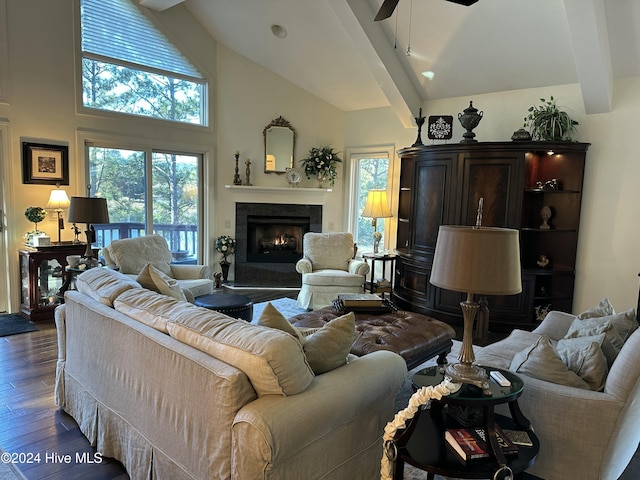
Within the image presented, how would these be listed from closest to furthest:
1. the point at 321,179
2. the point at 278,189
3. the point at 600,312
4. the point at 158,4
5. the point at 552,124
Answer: the point at 600,312 → the point at 552,124 → the point at 158,4 → the point at 278,189 → the point at 321,179

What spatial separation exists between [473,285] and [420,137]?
4486 millimetres

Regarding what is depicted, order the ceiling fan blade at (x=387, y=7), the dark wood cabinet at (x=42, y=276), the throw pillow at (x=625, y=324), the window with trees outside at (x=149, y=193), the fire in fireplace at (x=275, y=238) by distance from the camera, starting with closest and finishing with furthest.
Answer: the throw pillow at (x=625, y=324)
the ceiling fan blade at (x=387, y=7)
the dark wood cabinet at (x=42, y=276)
the window with trees outside at (x=149, y=193)
the fire in fireplace at (x=275, y=238)

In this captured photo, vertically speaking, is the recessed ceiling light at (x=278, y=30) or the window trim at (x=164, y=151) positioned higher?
the recessed ceiling light at (x=278, y=30)

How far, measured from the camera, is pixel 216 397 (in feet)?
5.35

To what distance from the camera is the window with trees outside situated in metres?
5.78

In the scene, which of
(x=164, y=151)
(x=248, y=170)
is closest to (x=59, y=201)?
(x=164, y=151)

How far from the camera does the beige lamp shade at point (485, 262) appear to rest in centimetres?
181

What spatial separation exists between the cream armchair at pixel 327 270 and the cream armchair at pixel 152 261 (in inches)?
52.1

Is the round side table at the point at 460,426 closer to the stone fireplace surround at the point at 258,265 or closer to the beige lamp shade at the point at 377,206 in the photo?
the beige lamp shade at the point at 377,206

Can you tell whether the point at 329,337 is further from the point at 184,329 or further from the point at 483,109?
the point at 483,109

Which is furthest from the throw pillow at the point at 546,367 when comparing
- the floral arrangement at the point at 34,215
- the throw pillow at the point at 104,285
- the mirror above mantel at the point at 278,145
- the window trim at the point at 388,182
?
the mirror above mantel at the point at 278,145

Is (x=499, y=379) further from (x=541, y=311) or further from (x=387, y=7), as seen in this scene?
(x=541, y=311)

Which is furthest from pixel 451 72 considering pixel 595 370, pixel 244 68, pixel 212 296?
pixel 595 370

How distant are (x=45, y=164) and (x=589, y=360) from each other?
18.8 feet
